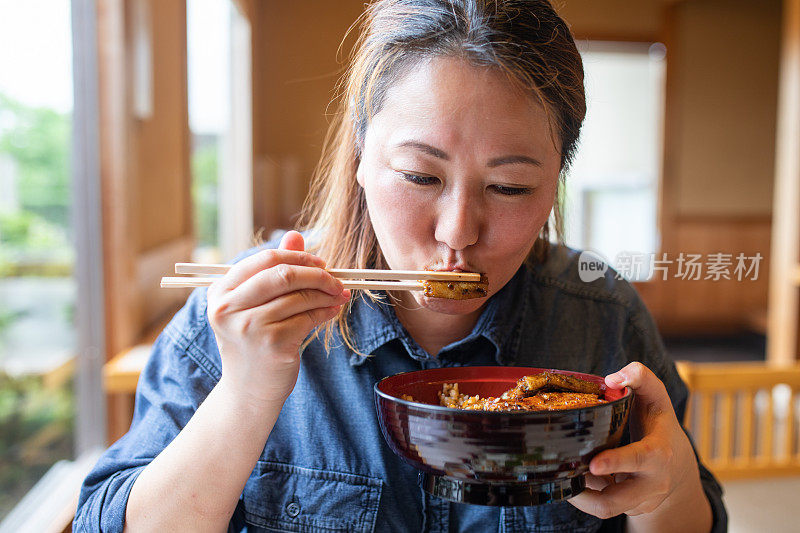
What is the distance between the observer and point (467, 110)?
0.75 m

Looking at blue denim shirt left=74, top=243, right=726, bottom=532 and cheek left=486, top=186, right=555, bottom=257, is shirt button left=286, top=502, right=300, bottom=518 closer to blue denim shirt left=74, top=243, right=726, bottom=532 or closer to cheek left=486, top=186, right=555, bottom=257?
blue denim shirt left=74, top=243, right=726, bottom=532

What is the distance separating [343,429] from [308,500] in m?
0.12

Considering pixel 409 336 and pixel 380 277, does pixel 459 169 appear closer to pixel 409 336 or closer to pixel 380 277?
pixel 380 277

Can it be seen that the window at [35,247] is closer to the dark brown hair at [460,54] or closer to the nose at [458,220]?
the dark brown hair at [460,54]

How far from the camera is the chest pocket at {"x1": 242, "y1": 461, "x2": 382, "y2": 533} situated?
3.25 ft

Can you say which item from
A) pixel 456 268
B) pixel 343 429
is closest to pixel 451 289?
pixel 456 268

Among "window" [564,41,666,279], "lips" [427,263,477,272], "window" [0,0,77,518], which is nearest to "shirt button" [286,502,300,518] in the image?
"lips" [427,263,477,272]

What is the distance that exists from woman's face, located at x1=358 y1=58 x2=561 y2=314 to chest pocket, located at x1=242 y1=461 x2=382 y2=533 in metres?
0.36

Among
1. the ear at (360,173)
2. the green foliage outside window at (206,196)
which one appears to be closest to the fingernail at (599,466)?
the ear at (360,173)

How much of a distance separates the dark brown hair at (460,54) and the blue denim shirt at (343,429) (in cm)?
15

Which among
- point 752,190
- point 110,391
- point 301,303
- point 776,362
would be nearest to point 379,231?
point 301,303

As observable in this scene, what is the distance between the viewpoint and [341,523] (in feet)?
3.25

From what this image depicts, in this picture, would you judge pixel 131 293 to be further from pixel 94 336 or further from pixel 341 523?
pixel 341 523

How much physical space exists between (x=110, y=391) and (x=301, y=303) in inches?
53.5
